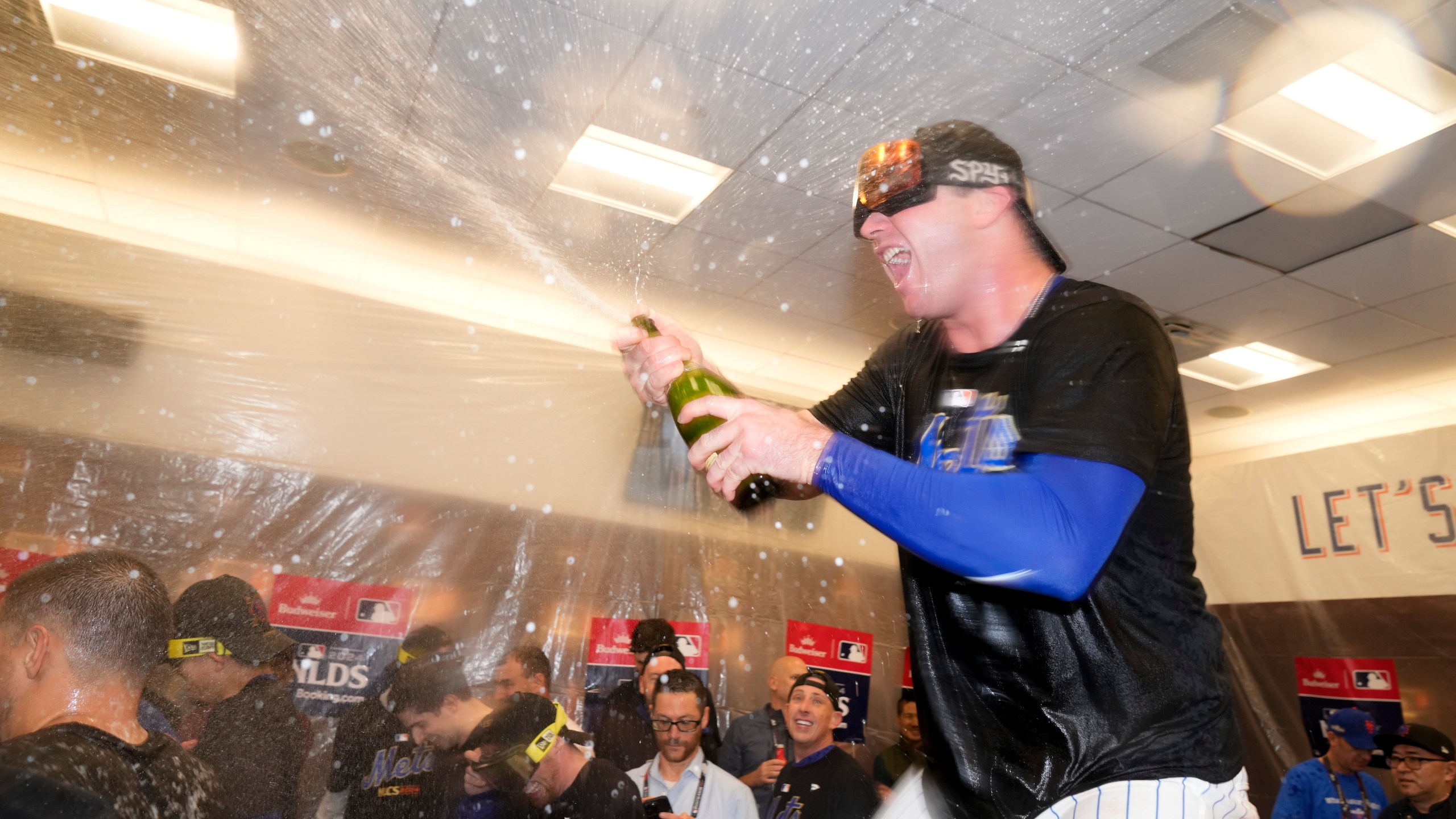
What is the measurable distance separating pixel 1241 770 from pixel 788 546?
6.66ft

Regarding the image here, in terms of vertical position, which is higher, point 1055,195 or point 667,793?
point 1055,195

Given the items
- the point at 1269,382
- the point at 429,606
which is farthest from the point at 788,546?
the point at 1269,382

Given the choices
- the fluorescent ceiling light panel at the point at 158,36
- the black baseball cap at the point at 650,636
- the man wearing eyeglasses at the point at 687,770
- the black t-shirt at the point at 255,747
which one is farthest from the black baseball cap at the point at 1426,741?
the fluorescent ceiling light panel at the point at 158,36

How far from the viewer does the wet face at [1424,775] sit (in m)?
2.77

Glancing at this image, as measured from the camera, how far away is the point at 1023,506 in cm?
63

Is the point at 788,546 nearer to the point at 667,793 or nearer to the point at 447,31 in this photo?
the point at 667,793

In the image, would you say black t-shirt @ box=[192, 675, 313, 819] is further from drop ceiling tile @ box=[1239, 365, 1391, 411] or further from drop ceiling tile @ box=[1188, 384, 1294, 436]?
drop ceiling tile @ box=[1239, 365, 1391, 411]

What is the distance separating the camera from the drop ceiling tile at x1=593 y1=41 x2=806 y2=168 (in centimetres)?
202

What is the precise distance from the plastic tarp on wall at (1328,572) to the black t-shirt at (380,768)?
11.2ft

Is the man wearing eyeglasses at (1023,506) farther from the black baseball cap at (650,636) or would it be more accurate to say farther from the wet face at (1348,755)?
the wet face at (1348,755)

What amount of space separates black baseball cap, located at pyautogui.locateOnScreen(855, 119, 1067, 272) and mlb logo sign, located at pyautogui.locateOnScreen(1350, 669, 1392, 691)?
11.1ft

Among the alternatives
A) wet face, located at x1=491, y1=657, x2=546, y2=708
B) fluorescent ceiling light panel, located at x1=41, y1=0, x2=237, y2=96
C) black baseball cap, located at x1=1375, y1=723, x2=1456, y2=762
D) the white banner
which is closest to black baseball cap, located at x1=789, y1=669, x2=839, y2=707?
wet face, located at x1=491, y1=657, x2=546, y2=708

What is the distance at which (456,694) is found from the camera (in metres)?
2.10

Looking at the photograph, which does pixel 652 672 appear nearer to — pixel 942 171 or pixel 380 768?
pixel 380 768
